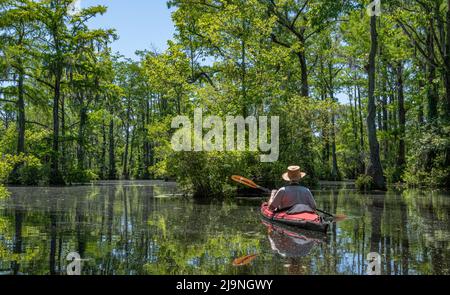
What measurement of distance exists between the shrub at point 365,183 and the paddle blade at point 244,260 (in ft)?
61.6

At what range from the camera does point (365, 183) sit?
25.9 m

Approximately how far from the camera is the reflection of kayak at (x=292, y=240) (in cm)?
846

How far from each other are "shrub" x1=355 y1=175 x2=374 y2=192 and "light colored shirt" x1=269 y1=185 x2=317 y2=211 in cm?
1484

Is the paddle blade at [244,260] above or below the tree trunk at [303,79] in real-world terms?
below

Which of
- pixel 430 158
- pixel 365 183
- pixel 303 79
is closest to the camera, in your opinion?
pixel 365 183

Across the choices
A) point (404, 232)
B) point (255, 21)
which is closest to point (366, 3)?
point (255, 21)

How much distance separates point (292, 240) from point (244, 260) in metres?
2.26

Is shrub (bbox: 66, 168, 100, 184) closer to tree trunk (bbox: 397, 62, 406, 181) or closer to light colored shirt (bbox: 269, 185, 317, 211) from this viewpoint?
tree trunk (bbox: 397, 62, 406, 181)

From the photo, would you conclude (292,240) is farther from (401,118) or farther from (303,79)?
(401,118)

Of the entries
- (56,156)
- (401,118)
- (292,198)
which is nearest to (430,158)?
(401,118)

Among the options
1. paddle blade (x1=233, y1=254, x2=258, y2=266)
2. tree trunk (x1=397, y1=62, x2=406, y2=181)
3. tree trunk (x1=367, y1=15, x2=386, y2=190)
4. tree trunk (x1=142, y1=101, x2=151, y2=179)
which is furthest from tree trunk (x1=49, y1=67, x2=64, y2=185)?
paddle blade (x1=233, y1=254, x2=258, y2=266)

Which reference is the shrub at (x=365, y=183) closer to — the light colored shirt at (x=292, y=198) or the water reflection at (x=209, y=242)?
the water reflection at (x=209, y=242)

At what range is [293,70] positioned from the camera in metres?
36.0

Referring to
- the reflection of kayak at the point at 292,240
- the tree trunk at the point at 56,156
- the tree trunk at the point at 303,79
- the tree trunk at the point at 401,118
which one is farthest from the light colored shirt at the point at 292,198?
the tree trunk at the point at 56,156
